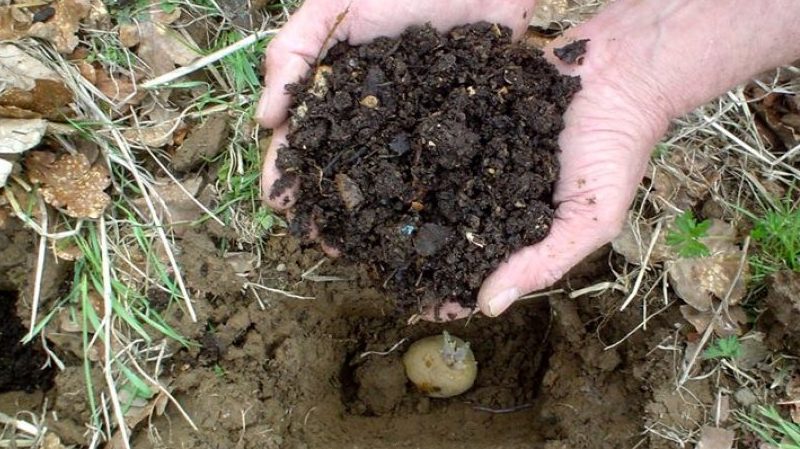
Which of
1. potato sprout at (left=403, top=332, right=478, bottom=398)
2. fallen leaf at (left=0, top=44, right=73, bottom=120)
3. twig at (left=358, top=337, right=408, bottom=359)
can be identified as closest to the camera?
fallen leaf at (left=0, top=44, right=73, bottom=120)

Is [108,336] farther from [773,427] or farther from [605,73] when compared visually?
[773,427]

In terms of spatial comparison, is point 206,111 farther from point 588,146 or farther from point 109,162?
point 588,146

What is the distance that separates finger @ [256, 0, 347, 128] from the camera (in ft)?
7.63

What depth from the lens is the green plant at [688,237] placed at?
250 centimetres

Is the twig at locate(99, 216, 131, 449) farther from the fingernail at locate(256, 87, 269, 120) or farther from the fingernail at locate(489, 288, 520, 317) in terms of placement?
the fingernail at locate(489, 288, 520, 317)

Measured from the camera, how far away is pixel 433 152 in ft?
7.26

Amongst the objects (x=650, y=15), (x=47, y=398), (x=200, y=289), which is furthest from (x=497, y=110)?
(x=47, y=398)

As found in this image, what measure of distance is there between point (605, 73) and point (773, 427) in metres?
1.21

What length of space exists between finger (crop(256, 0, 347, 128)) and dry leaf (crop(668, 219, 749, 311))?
135cm

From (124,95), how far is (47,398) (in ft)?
3.43

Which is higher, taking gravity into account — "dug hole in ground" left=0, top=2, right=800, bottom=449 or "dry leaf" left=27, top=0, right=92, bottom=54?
"dry leaf" left=27, top=0, right=92, bottom=54

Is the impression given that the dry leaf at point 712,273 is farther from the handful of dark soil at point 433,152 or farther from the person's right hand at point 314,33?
the person's right hand at point 314,33

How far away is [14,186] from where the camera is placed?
251cm

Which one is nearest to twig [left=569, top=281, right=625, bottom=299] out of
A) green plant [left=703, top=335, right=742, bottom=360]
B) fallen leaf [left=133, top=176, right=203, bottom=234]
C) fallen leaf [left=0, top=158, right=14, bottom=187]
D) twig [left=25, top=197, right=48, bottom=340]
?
green plant [left=703, top=335, right=742, bottom=360]
